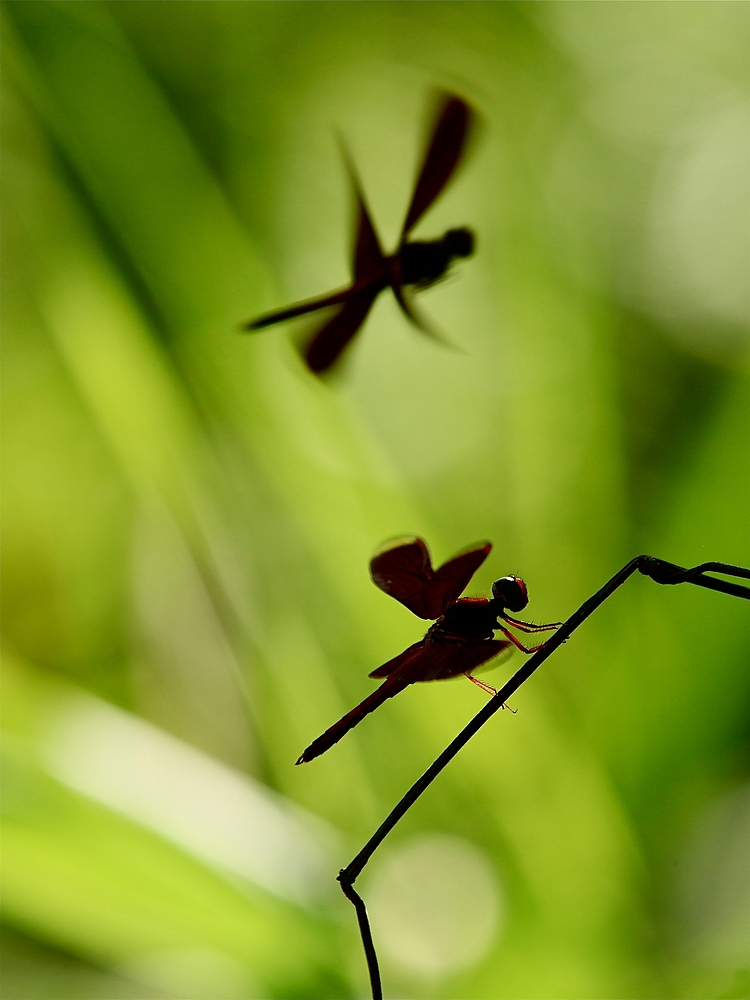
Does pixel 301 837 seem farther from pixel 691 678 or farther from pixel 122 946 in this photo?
pixel 691 678

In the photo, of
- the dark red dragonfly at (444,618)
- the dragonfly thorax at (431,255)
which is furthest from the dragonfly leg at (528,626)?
the dragonfly thorax at (431,255)

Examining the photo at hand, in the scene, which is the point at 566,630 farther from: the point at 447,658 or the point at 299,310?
the point at 299,310

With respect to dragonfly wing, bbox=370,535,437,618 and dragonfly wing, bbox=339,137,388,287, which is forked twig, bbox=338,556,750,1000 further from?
dragonfly wing, bbox=339,137,388,287

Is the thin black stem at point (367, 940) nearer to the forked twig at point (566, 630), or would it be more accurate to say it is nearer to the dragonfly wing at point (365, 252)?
the forked twig at point (566, 630)

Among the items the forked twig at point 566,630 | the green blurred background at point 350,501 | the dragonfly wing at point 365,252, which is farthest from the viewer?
the green blurred background at point 350,501

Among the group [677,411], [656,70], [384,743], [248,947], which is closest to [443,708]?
[384,743]

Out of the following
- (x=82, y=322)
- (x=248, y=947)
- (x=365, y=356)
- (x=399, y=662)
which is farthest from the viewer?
(x=365, y=356)

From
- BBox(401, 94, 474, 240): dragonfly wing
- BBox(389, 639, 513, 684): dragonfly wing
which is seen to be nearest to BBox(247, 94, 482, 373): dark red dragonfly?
BBox(401, 94, 474, 240): dragonfly wing

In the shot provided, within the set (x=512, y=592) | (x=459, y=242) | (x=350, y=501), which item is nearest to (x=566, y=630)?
(x=512, y=592)
